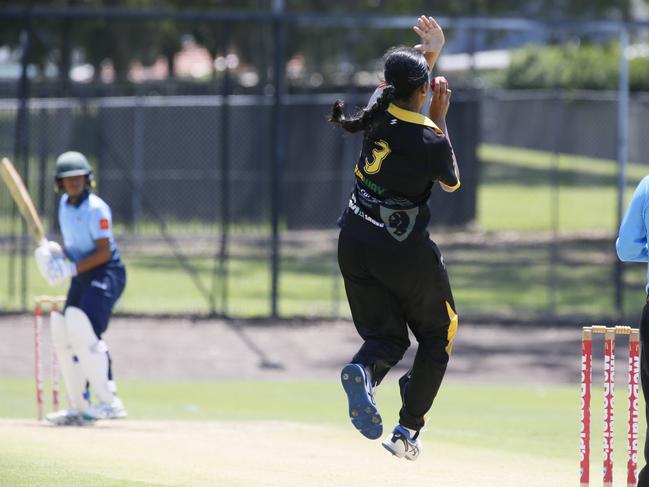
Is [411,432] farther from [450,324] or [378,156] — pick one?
[378,156]

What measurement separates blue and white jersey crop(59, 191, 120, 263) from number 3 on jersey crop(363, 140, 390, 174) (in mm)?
3951

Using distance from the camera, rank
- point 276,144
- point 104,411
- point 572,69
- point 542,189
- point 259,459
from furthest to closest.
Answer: point 572,69 < point 542,189 < point 276,144 < point 104,411 < point 259,459

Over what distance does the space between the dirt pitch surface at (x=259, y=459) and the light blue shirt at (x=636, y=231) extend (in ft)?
5.57

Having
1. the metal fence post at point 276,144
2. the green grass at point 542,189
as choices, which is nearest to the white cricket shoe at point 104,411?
the metal fence post at point 276,144

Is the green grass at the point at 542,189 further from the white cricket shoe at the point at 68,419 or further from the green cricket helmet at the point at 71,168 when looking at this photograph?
the white cricket shoe at the point at 68,419

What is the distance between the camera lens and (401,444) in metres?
6.59

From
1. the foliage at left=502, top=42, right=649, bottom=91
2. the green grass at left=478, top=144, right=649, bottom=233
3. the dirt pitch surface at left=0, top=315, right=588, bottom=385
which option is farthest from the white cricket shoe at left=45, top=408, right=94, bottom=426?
the foliage at left=502, top=42, right=649, bottom=91

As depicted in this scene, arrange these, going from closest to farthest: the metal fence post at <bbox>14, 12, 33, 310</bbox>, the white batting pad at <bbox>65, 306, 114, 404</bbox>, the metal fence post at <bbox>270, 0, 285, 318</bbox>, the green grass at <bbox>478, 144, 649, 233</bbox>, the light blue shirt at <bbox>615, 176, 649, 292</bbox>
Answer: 1. the light blue shirt at <bbox>615, 176, 649, 292</bbox>
2. the white batting pad at <bbox>65, 306, 114, 404</bbox>
3. the metal fence post at <bbox>14, 12, 33, 310</bbox>
4. the metal fence post at <bbox>270, 0, 285, 318</bbox>
5. the green grass at <bbox>478, 144, 649, 233</bbox>

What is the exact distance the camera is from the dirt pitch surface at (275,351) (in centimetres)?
1398

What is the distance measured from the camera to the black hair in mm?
6371

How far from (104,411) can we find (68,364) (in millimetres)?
472

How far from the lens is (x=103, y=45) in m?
28.3

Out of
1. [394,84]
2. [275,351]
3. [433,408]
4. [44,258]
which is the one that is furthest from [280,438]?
[275,351]

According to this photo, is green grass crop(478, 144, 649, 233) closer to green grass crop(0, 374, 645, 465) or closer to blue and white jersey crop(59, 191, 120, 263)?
green grass crop(0, 374, 645, 465)
